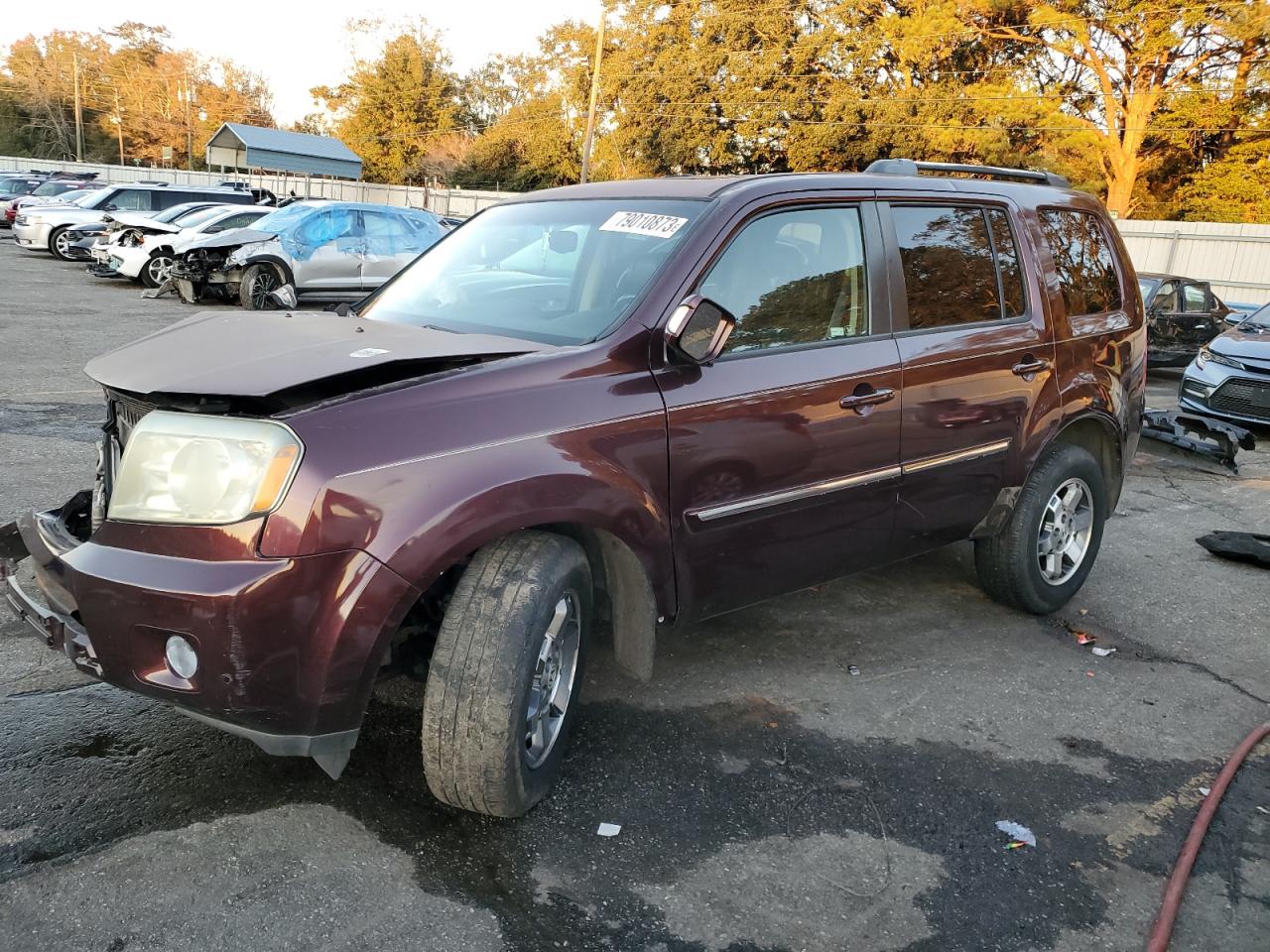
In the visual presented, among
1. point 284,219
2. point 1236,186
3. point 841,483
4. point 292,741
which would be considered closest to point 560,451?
point 292,741

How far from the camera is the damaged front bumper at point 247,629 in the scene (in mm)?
2348

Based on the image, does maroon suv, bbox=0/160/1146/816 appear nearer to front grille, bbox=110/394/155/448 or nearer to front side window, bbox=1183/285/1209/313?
front grille, bbox=110/394/155/448

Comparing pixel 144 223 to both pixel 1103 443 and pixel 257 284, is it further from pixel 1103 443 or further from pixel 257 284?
pixel 1103 443

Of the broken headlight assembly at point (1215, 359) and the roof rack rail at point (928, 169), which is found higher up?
the roof rack rail at point (928, 169)

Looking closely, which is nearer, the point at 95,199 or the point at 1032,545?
the point at 1032,545

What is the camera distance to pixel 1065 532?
4.78 metres

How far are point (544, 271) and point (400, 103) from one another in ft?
218

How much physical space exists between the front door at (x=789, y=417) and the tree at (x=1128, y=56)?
33.6 m

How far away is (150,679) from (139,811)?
1.85 feet

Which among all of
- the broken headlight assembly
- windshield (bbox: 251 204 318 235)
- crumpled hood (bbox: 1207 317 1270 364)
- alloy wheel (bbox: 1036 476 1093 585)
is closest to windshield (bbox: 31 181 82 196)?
windshield (bbox: 251 204 318 235)

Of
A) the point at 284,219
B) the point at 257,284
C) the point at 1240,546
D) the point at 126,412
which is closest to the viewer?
the point at 126,412

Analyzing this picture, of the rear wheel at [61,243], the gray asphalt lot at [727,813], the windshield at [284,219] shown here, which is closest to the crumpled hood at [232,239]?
the windshield at [284,219]

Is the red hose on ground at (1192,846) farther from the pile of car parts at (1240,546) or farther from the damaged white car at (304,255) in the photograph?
the damaged white car at (304,255)

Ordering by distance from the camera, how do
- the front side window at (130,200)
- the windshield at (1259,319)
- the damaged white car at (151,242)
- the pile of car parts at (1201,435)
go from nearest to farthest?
the pile of car parts at (1201,435) < the windshield at (1259,319) < the damaged white car at (151,242) < the front side window at (130,200)
